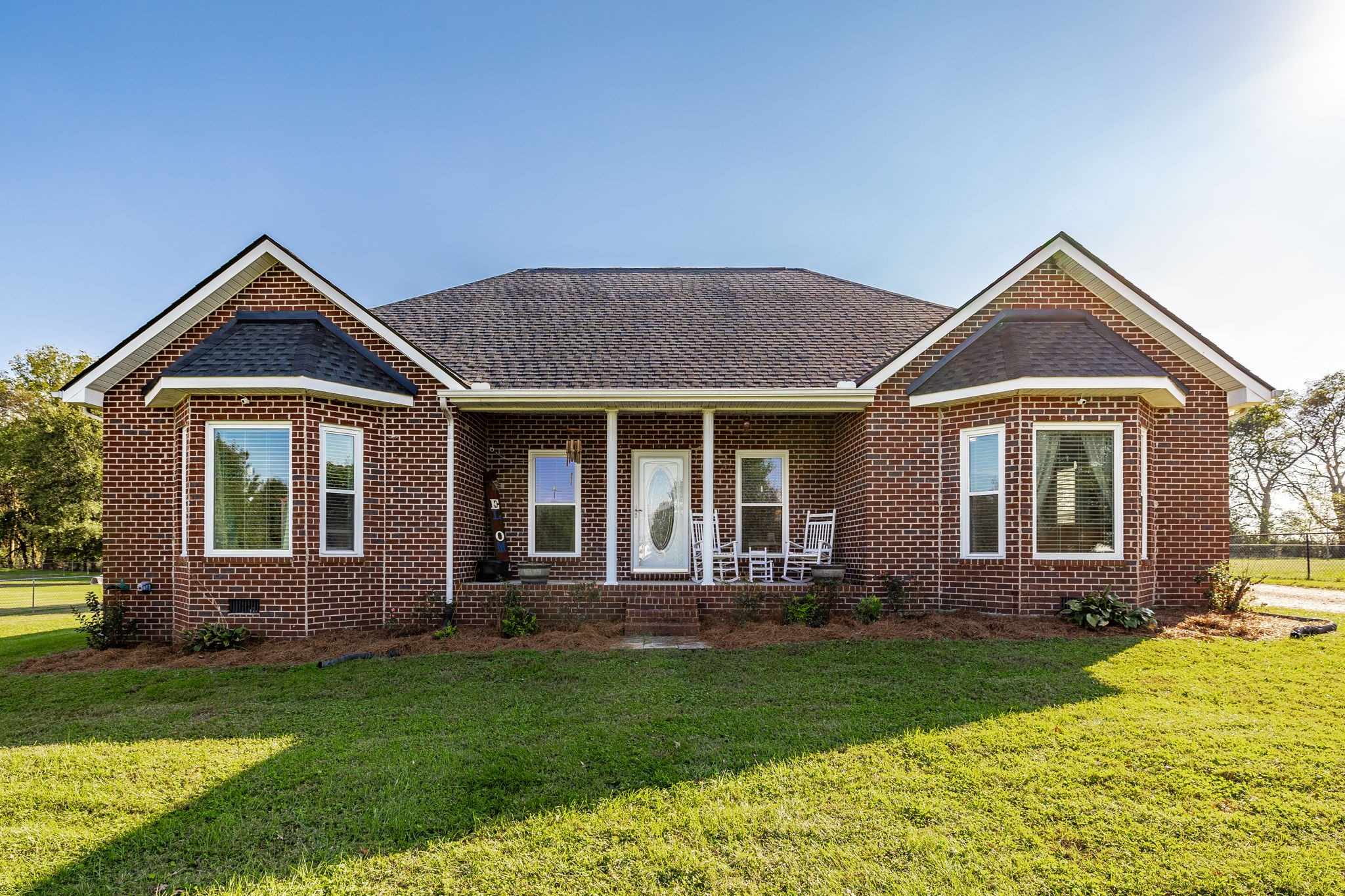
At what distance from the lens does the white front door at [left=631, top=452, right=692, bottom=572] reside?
38.4 ft

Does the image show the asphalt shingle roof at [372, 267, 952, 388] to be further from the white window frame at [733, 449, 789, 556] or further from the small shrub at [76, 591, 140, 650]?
the small shrub at [76, 591, 140, 650]

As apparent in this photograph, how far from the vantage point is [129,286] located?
68.3ft

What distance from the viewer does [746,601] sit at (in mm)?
9258

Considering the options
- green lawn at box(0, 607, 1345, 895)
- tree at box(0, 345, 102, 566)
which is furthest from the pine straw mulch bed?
tree at box(0, 345, 102, 566)

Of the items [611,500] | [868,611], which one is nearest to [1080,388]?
[868,611]

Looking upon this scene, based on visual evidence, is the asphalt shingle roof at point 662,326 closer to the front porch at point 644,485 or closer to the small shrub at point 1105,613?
the front porch at point 644,485

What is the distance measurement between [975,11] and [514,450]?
32.6ft

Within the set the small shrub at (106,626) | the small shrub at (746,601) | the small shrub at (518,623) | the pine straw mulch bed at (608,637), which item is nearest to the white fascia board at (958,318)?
the small shrub at (746,601)

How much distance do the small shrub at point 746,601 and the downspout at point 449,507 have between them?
3.76m

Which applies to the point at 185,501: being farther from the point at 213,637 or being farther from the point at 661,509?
the point at 661,509

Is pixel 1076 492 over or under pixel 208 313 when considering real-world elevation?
under

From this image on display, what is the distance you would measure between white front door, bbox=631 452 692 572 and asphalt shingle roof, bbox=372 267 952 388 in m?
1.84

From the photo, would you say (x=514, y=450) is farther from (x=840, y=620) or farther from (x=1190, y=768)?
(x=1190, y=768)

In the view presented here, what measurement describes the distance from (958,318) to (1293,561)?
55.8 ft
